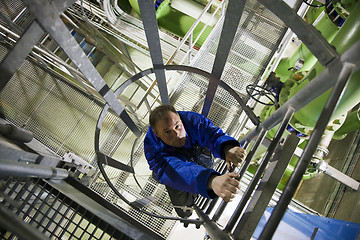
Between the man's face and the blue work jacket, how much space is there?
0.10 meters

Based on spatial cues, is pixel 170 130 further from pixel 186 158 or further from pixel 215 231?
pixel 215 231

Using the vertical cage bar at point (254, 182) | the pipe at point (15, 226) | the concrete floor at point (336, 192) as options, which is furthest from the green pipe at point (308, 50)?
the pipe at point (15, 226)

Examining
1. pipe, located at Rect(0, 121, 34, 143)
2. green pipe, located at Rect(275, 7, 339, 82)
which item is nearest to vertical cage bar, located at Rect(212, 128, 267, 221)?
pipe, located at Rect(0, 121, 34, 143)

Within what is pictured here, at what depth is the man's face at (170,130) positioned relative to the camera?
2.10m

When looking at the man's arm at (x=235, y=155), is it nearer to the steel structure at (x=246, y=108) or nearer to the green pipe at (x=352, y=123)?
the steel structure at (x=246, y=108)

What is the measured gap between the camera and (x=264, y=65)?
4.36m

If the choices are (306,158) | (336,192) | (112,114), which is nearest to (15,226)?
(306,158)

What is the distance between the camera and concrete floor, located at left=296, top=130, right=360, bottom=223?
19.2 ft

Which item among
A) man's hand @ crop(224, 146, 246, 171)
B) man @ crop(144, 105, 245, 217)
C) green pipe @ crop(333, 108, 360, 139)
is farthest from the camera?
green pipe @ crop(333, 108, 360, 139)

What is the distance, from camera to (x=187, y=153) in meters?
2.41

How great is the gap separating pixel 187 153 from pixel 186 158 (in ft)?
0.18

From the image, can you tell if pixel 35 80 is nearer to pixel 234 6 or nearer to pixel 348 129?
pixel 234 6

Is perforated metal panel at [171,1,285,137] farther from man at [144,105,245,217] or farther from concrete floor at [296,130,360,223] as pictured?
concrete floor at [296,130,360,223]

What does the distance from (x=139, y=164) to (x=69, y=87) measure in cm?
282
